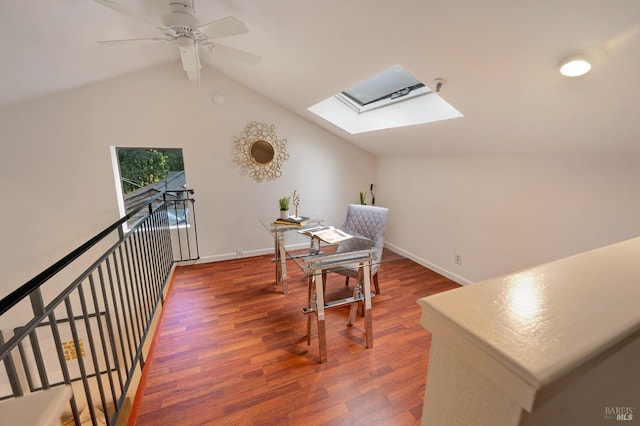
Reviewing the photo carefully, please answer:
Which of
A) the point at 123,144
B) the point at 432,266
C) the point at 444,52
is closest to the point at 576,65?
the point at 444,52

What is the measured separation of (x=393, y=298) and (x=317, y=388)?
4.27 feet

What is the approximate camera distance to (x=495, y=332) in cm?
41

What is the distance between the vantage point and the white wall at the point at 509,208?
181 centimetres

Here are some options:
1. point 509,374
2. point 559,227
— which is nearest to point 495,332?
point 509,374

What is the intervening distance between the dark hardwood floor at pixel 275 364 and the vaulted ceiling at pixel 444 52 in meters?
1.78

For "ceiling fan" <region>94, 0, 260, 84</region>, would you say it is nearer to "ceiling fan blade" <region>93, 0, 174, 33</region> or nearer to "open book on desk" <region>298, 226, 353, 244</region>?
"ceiling fan blade" <region>93, 0, 174, 33</region>

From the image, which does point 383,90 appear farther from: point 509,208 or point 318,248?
point 318,248

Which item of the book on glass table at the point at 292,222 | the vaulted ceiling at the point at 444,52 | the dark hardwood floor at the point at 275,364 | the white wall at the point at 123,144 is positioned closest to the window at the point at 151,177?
the white wall at the point at 123,144

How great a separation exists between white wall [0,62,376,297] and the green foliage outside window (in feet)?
0.67

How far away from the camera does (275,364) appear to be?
180 cm

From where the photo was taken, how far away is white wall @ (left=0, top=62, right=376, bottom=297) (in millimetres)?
2650

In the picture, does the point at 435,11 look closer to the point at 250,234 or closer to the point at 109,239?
the point at 250,234

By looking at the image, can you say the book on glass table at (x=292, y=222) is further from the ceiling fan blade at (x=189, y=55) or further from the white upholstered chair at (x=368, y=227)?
the ceiling fan blade at (x=189, y=55)

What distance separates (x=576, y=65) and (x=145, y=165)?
4.04 meters
